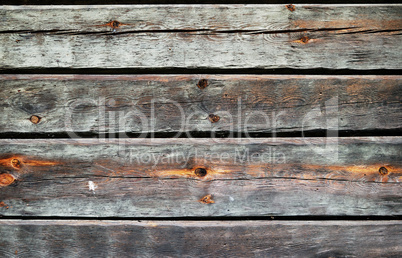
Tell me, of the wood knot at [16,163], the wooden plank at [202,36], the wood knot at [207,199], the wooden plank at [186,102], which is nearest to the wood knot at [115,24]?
the wooden plank at [202,36]

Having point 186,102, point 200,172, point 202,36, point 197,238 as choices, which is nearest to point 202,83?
point 186,102

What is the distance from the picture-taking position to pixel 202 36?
101cm

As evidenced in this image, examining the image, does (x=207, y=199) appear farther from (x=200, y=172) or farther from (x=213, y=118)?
(x=213, y=118)

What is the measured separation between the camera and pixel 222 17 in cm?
101

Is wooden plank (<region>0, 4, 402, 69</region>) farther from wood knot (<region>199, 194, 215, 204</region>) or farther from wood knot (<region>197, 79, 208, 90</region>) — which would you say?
wood knot (<region>199, 194, 215, 204</region>)

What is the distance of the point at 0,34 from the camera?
1014mm

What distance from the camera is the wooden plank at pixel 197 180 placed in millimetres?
994

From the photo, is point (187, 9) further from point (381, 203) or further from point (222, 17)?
point (381, 203)

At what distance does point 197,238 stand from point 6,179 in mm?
839

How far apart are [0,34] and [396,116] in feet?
5.64

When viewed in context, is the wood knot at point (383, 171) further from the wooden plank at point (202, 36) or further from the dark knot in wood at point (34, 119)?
the dark knot in wood at point (34, 119)

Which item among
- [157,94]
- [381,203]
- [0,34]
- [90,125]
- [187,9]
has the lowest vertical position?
[381,203]

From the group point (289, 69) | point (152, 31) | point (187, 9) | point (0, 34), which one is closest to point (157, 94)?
point (152, 31)

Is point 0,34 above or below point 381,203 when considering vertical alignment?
above
